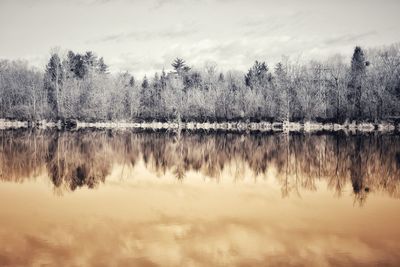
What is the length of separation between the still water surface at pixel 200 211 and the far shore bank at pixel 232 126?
97.0 feet

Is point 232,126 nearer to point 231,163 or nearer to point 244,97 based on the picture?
point 244,97

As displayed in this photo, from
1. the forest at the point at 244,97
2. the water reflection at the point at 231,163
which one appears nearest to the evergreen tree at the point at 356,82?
the forest at the point at 244,97

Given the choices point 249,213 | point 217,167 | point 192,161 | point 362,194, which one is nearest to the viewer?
point 249,213

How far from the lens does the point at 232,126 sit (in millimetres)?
60625

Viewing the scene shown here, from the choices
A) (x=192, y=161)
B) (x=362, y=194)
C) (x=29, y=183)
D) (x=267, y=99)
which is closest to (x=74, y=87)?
(x=267, y=99)

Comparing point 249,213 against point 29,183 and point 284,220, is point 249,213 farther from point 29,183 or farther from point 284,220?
point 29,183

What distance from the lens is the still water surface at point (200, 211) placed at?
8883 mm

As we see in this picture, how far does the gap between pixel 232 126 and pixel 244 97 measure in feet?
14.3

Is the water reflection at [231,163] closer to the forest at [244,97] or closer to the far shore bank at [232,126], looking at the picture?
the far shore bank at [232,126]

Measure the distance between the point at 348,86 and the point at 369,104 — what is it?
22.5 ft

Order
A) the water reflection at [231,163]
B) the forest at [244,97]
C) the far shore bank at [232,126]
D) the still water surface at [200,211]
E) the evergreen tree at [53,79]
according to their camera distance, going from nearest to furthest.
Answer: the still water surface at [200,211] < the water reflection at [231,163] < the far shore bank at [232,126] < the forest at [244,97] < the evergreen tree at [53,79]

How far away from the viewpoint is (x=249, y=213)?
12.4 meters

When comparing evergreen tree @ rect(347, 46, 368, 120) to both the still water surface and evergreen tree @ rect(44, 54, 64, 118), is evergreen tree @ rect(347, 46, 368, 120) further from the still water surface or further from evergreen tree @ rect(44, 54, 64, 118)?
evergreen tree @ rect(44, 54, 64, 118)

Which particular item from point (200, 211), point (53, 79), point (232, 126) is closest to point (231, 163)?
point (200, 211)
